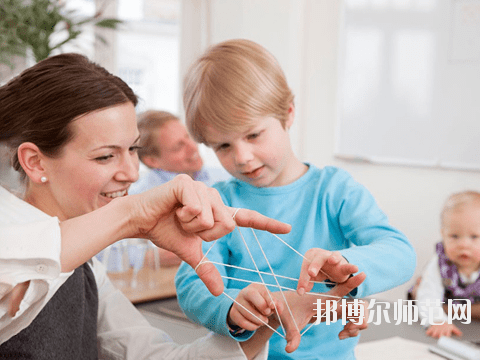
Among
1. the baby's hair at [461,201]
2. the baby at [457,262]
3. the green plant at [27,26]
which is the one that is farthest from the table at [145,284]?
the green plant at [27,26]

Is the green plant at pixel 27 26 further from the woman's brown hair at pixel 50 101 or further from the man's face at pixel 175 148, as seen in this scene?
the woman's brown hair at pixel 50 101

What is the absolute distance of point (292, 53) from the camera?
11.6ft

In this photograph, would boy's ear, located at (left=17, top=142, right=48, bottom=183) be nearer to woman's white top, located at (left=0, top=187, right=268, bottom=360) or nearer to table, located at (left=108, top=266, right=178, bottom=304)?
woman's white top, located at (left=0, top=187, right=268, bottom=360)

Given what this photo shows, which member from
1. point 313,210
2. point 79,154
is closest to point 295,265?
point 313,210

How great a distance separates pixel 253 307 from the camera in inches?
35.0

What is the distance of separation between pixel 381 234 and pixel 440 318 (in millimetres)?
763

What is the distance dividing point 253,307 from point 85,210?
35 cm

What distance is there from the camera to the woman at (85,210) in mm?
728

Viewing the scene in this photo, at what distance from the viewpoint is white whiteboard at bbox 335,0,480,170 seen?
9.74ft

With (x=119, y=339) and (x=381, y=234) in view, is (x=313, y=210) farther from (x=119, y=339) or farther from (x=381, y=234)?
(x=119, y=339)

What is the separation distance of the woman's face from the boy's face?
0.56 feet

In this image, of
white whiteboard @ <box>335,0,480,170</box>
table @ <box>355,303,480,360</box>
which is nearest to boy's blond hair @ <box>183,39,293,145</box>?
table @ <box>355,303,480,360</box>

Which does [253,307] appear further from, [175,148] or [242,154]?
[175,148]

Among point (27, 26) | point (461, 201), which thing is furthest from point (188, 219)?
point (27, 26)
